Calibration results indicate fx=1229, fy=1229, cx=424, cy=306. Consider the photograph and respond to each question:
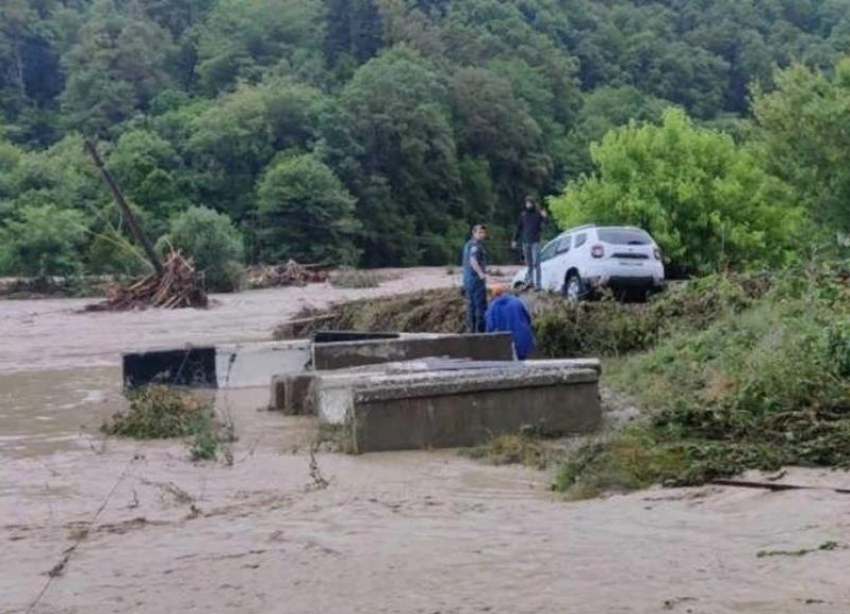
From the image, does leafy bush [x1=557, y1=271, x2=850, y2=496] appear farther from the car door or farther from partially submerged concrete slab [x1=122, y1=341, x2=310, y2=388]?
the car door

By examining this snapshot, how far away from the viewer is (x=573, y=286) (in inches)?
907

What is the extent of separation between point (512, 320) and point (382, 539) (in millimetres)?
9410

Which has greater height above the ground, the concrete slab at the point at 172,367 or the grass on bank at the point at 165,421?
the concrete slab at the point at 172,367

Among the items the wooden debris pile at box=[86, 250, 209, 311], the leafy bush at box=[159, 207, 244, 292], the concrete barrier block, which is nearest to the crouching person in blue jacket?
the concrete barrier block

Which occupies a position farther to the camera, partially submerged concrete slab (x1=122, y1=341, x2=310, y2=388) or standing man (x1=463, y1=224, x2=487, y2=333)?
standing man (x1=463, y1=224, x2=487, y2=333)

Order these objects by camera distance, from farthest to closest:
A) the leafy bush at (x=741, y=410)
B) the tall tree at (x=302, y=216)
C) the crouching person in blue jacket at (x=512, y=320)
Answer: the tall tree at (x=302, y=216) → the crouching person in blue jacket at (x=512, y=320) → the leafy bush at (x=741, y=410)

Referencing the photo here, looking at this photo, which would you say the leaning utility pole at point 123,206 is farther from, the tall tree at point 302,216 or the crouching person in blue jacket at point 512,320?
the tall tree at point 302,216

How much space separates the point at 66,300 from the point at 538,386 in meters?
43.7

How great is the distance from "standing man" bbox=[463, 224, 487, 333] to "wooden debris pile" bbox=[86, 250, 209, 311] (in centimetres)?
2355

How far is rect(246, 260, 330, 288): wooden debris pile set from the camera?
59.3m

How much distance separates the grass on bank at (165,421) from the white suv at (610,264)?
9.49 metres

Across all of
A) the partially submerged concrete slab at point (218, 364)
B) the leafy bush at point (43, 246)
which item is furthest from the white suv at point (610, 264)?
the leafy bush at point (43, 246)

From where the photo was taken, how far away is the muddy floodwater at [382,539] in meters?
5.86

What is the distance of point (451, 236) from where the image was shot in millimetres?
93000
